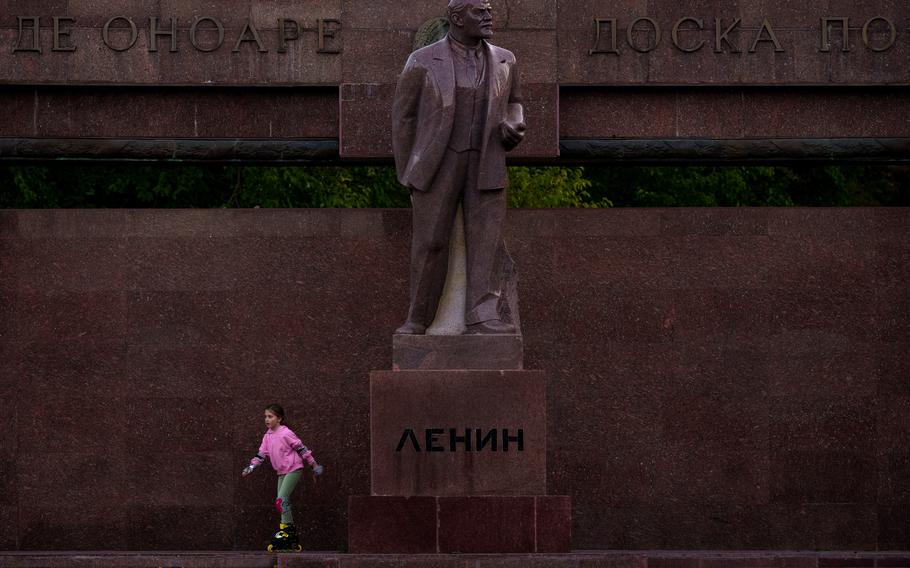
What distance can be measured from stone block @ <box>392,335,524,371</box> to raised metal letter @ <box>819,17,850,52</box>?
556 centimetres

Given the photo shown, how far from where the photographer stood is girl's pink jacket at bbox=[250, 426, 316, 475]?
18953 mm

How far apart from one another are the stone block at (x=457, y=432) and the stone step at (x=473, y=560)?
0.68 meters

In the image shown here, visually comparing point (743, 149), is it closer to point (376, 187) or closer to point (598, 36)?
point (598, 36)

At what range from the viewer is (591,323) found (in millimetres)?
20312

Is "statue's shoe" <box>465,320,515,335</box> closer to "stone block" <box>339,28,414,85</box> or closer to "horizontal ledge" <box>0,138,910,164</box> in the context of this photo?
"horizontal ledge" <box>0,138,910,164</box>

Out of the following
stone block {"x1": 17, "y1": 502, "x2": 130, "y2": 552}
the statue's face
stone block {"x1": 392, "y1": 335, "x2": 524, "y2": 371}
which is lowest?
stone block {"x1": 17, "y1": 502, "x2": 130, "y2": 552}

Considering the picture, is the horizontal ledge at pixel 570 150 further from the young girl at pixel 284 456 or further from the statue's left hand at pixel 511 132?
the statue's left hand at pixel 511 132

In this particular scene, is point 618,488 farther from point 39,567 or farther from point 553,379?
point 39,567

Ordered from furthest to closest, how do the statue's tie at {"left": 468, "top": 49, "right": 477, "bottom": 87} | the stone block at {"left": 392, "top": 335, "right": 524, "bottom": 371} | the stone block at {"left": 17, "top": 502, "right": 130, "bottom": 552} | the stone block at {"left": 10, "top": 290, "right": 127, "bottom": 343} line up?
the stone block at {"left": 10, "top": 290, "right": 127, "bottom": 343}, the stone block at {"left": 17, "top": 502, "right": 130, "bottom": 552}, the statue's tie at {"left": 468, "top": 49, "right": 477, "bottom": 87}, the stone block at {"left": 392, "top": 335, "right": 524, "bottom": 371}

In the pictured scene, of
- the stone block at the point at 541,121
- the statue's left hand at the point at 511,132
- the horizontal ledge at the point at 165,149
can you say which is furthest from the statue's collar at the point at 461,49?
the horizontal ledge at the point at 165,149

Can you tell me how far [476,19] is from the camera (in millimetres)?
17266

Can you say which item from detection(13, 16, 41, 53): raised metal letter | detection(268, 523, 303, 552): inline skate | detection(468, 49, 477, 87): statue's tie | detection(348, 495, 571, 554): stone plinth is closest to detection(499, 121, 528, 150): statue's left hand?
detection(468, 49, 477, 87): statue's tie

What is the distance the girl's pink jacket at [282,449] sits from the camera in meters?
19.0

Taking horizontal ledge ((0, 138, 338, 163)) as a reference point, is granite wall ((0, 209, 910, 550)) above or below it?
below
